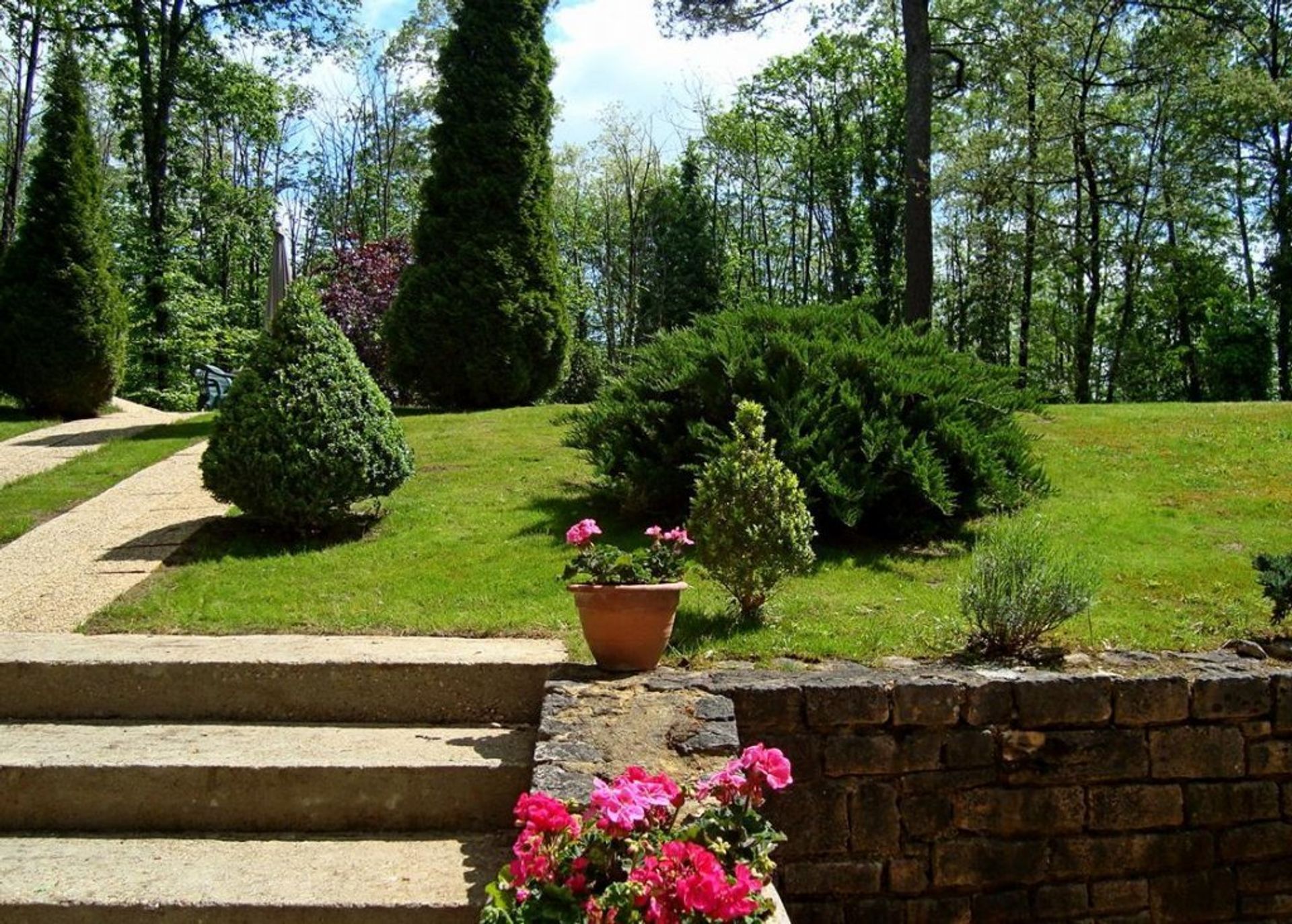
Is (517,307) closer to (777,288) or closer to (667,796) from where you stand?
(667,796)

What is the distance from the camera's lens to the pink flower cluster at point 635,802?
2275mm

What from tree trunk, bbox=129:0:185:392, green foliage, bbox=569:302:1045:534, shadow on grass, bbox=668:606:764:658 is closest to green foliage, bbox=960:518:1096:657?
shadow on grass, bbox=668:606:764:658

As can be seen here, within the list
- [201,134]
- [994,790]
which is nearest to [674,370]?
[994,790]

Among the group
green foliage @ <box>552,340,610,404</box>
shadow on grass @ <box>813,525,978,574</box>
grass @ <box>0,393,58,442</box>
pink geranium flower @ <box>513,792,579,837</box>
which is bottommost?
shadow on grass @ <box>813,525,978,574</box>

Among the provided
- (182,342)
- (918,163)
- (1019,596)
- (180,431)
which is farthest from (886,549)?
(182,342)

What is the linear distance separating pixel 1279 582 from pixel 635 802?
3.38 metres

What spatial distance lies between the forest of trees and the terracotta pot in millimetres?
9022

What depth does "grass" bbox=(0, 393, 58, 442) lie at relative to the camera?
11578 mm

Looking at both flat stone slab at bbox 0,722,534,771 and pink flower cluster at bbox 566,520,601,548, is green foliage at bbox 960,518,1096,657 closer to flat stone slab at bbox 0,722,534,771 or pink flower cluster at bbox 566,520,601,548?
pink flower cluster at bbox 566,520,601,548

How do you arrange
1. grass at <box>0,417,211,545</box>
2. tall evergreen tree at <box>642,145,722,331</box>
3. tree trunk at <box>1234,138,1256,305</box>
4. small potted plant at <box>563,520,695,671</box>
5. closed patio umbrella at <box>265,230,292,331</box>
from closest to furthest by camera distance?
small potted plant at <box>563,520,695,671</box> → grass at <box>0,417,211,545</box> → closed patio umbrella at <box>265,230,292,331</box> → tree trunk at <box>1234,138,1256,305</box> → tall evergreen tree at <box>642,145,722,331</box>

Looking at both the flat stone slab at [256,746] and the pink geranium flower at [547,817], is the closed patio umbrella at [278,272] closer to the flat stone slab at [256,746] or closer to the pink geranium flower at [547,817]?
the flat stone slab at [256,746]

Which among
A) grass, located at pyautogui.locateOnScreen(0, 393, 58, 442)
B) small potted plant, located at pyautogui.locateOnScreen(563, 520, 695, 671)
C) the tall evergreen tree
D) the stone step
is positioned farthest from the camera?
the tall evergreen tree

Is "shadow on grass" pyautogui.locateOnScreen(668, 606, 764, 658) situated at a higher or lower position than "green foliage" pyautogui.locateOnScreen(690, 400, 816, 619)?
lower

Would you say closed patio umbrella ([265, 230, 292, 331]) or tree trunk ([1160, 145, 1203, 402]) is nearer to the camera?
closed patio umbrella ([265, 230, 292, 331])
